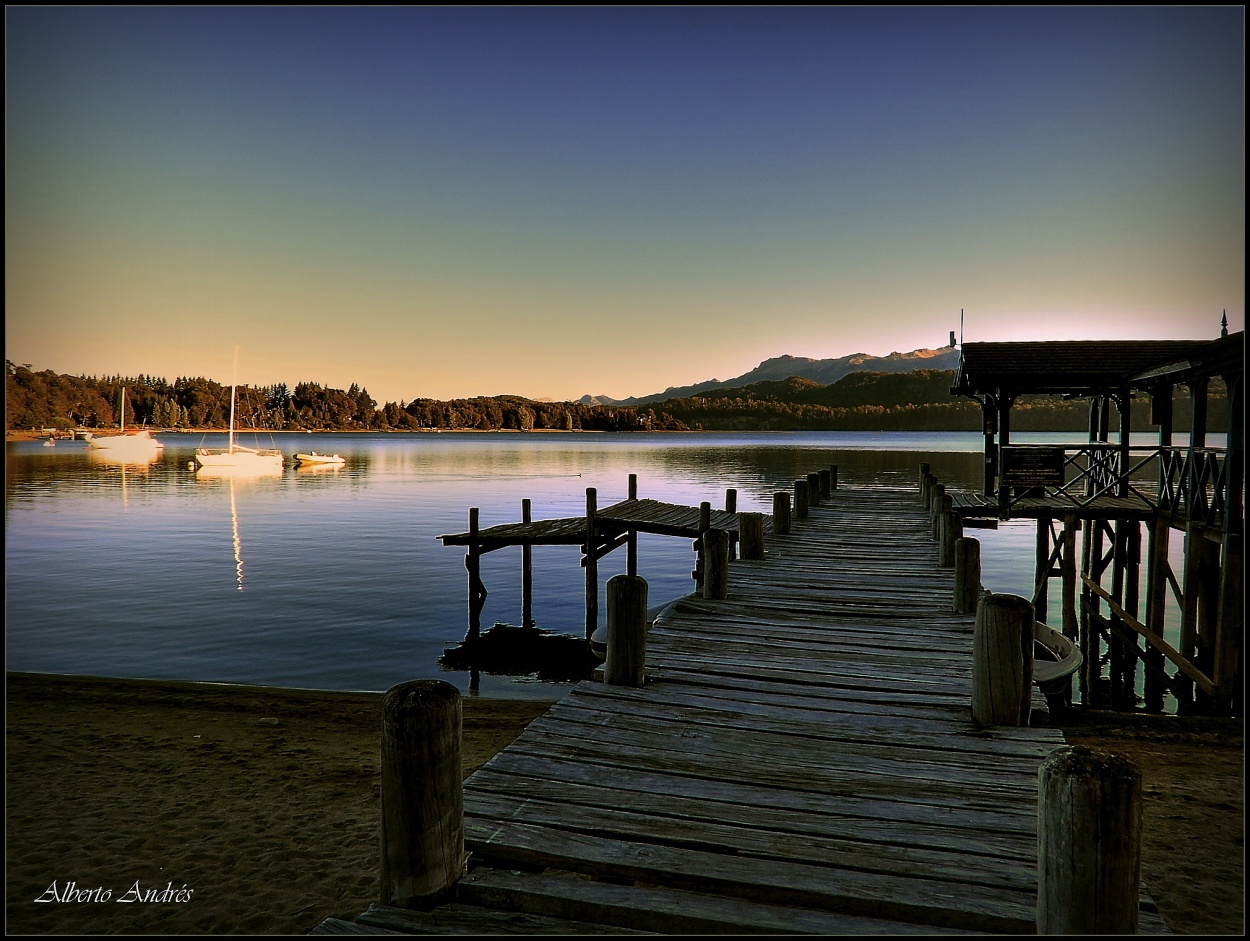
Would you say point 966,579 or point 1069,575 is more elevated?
point 966,579

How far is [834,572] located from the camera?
11.1 m

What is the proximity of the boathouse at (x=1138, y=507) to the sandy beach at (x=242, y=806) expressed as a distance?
3.29m

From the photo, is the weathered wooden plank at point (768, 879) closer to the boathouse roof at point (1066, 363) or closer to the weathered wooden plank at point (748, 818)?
the weathered wooden plank at point (748, 818)

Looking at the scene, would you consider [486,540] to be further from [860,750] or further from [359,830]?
[860,750]

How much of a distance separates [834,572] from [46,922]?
9.74 m

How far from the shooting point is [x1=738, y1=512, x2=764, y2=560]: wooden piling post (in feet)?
39.4

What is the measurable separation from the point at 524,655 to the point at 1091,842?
16512mm

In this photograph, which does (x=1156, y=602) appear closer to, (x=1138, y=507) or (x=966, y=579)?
(x=1138, y=507)

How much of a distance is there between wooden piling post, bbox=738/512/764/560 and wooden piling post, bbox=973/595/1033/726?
6.63 meters

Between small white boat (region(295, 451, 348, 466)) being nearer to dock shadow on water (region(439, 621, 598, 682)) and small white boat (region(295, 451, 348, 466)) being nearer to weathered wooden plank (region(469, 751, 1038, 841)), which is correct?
dock shadow on water (region(439, 621, 598, 682))

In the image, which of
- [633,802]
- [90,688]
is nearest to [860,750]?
[633,802]

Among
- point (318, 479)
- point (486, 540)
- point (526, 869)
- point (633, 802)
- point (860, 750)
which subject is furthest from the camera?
point (318, 479)

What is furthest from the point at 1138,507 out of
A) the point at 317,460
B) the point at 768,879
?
the point at 317,460

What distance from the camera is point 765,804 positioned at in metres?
4.25
